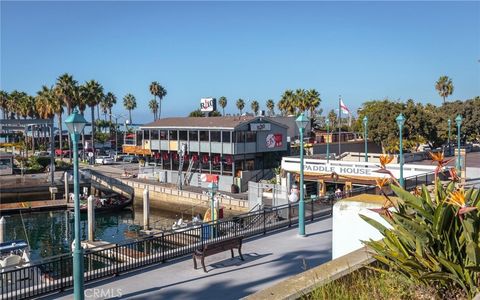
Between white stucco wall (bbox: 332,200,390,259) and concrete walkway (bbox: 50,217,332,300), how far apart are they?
99cm

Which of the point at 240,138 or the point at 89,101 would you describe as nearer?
the point at 240,138

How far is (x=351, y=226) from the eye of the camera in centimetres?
926

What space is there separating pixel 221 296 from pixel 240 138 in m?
Result: 37.2

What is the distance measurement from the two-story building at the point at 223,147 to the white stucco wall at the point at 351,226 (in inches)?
1446

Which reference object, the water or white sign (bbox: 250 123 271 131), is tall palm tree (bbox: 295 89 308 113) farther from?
the water

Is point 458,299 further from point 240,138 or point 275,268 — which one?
point 240,138

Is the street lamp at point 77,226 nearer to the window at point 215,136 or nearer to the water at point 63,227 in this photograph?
the water at point 63,227

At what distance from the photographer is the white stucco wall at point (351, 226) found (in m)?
9.06

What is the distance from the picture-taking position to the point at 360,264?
18.9 ft

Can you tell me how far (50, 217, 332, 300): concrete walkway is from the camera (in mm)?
10688

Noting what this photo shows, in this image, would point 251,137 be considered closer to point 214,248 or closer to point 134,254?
point 134,254

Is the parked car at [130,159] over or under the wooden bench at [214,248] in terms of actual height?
under

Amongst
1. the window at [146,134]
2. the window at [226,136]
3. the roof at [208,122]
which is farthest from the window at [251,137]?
the window at [146,134]


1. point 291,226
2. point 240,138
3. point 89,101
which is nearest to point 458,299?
point 291,226
